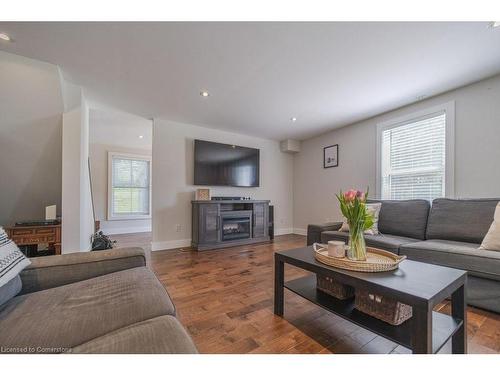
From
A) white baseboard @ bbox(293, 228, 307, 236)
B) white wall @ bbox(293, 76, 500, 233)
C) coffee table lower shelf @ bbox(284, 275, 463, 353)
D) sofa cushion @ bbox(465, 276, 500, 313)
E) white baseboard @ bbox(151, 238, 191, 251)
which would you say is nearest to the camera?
coffee table lower shelf @ bbox(284, 275, 463, 353)

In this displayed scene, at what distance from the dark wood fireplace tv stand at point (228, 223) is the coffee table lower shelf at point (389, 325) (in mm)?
2343

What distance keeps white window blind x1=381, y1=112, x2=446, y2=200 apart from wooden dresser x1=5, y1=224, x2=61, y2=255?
15.2 ft

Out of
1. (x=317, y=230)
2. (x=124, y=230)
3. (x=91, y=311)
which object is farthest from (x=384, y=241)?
(x=124, y=230)

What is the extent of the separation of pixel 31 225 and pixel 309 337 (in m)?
3.25

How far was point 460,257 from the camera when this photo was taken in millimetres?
1749

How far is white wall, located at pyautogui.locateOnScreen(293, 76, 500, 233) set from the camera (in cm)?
241

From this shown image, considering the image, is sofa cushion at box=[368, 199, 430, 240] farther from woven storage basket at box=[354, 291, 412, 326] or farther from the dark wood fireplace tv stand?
the dark wood fireplace tv stand

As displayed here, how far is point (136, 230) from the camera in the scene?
5.30 meters

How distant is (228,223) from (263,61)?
2.65 meters

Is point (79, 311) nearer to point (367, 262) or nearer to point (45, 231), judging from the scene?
point (367, 262)

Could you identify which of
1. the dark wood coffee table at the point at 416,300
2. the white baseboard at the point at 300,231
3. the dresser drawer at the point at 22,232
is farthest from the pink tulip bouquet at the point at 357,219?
the white baseboard at the point at 300,231

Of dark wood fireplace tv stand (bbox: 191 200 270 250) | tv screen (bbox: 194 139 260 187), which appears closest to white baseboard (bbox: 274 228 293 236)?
dark wood fireplace tv stand (bbox: 191 200 270 250)

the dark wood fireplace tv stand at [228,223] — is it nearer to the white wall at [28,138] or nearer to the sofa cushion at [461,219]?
the white wall at [28,138]
